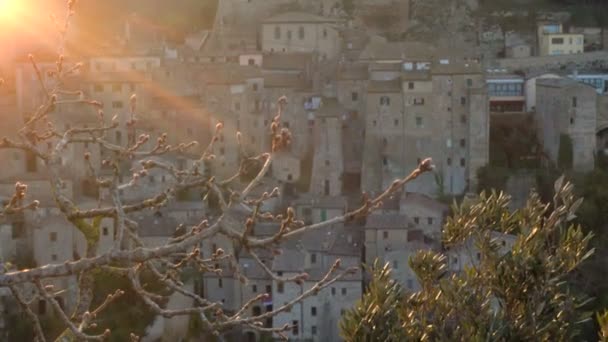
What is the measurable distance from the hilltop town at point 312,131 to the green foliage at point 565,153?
6 cm

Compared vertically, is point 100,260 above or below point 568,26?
below

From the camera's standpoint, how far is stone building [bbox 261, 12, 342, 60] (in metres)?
37.0

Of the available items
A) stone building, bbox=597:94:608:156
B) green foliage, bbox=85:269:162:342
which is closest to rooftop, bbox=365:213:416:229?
green foliage, bbox=85:269:162:342

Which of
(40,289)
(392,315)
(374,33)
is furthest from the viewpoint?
(374,33)

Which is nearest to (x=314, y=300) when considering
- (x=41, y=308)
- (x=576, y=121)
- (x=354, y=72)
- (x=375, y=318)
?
(x=41, y=308)

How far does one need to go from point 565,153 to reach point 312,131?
7.39 meters

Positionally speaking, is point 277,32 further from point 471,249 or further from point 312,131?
point 471,249

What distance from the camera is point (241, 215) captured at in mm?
26969

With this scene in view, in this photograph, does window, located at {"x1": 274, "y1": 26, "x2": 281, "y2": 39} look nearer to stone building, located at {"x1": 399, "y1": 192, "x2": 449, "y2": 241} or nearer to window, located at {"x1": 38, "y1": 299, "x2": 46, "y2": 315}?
stone building, located at {"x1": 399, "y1": 192, "x2": 449, "y2": 241}

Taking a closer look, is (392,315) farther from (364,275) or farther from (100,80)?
(100,80)

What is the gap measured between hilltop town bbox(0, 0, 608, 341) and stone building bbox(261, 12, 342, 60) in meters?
0.05

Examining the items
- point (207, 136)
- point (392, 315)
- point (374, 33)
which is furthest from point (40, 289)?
point (374, 33)

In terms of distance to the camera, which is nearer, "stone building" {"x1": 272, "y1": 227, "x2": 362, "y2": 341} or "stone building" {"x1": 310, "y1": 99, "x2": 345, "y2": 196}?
"stone building" {"x1": 272, "y1": 227, "x2": 362, "y2": 341}

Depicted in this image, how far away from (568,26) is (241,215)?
21569 millimetres
